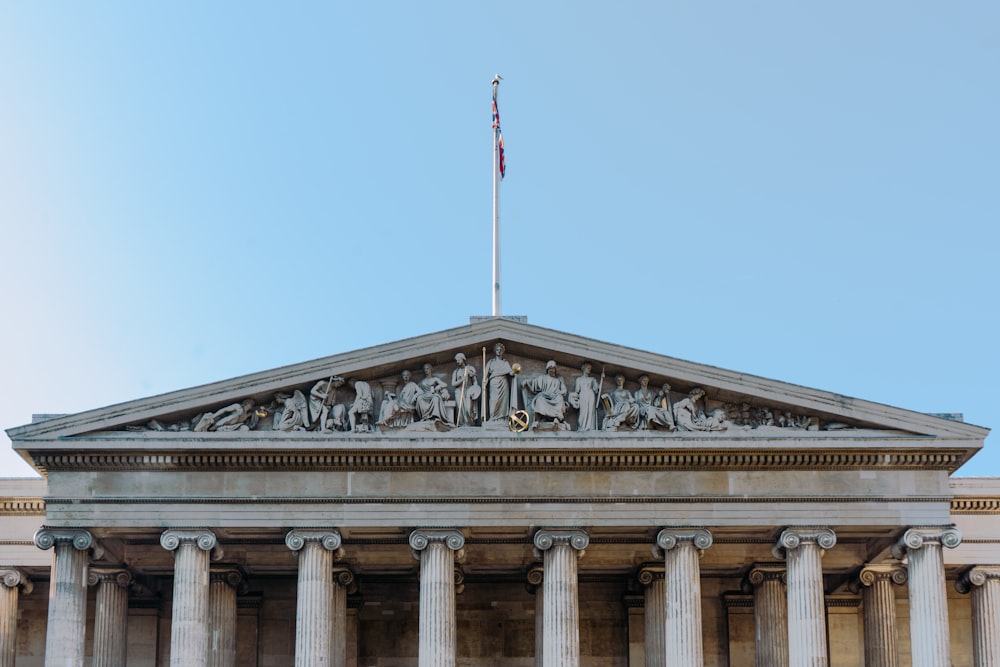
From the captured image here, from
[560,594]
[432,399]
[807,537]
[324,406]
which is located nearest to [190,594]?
[324,406]

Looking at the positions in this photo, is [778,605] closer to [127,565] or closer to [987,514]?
[987,514]

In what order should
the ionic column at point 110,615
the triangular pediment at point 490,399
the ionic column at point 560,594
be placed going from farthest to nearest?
the ionic column at point 110,615 → the triangular pediment at point 490,399 → the ionic column at point 560,594

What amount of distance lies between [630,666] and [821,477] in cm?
940

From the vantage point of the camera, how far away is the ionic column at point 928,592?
46.9m

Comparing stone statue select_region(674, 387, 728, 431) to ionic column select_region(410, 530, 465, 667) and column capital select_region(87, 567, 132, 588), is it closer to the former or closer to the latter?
ionic column select_region(410, 530, 465, 667)

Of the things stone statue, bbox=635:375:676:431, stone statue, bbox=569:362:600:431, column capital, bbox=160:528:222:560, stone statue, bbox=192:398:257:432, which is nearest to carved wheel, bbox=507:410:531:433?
stone statue, bbox=569:362:600:431

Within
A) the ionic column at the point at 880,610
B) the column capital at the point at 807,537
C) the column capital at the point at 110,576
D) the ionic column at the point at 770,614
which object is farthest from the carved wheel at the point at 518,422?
the column capital at the point at 110,576

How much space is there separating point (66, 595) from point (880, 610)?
21753 millimetres

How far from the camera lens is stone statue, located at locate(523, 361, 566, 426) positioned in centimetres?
4800

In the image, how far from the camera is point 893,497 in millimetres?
47875

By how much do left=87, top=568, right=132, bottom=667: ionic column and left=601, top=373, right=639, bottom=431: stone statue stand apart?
45.5 feet

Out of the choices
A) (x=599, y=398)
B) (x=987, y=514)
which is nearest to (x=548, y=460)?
(x=599, y=398)

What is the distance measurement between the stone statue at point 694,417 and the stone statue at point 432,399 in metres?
5.81

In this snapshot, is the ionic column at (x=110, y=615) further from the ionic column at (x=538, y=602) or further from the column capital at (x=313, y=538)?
the ionic column at (x=538, y=602)
